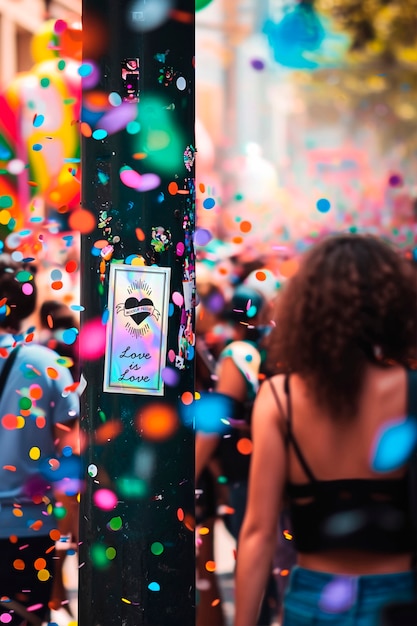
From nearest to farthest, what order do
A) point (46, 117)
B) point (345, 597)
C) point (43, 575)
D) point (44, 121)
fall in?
point (345, 597) < point (43, 575) < point (44, 121) < point (46, 117)

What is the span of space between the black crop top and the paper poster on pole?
0.46 metres

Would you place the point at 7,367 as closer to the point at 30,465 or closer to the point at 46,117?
the point at 30,465

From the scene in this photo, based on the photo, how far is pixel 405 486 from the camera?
2.73 m

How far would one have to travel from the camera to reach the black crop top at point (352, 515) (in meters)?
2.68

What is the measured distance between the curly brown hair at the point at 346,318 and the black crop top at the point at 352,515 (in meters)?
0.17

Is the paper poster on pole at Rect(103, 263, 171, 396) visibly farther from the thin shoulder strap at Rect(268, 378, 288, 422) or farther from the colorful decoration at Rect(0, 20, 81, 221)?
the colorful decoration at Rect(0, 20, 81, 221)

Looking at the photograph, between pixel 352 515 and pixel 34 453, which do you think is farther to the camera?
pixel 34 453

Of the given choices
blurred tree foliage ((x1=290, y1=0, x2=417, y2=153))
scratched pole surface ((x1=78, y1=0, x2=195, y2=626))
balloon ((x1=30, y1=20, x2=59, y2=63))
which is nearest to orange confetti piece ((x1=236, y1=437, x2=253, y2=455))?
scratched pole surface ((x1=78, y1=0, x2=195, y2=626))

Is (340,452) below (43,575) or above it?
above

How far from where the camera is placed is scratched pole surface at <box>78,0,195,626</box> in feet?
9.89

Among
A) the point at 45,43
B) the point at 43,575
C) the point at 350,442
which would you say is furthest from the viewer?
the point at 45,43

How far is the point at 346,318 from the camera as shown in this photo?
2883 mm

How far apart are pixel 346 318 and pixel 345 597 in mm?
658

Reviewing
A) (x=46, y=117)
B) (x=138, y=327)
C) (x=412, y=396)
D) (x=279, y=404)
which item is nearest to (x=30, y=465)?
(x=138, y=327)
